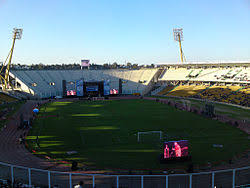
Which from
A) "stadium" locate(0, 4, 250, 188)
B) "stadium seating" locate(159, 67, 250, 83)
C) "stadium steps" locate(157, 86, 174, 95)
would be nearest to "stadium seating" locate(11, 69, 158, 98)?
"stadium steps" locate(157, 86, 174, 95)

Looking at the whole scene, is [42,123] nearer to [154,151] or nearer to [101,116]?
[101,116]

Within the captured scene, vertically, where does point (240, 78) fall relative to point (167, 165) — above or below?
above

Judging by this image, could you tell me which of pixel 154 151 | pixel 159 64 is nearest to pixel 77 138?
pixel 154 151

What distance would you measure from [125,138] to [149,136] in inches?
104

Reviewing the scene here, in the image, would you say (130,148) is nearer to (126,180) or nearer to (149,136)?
(149,136)

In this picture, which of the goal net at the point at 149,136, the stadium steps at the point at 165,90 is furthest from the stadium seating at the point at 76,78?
the goal net at the point at 149,136

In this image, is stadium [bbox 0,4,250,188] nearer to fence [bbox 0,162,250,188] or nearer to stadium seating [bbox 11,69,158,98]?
fence [bbox 0,162,250,188]

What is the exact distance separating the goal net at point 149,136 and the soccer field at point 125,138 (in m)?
0.11

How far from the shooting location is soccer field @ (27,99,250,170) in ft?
61.6

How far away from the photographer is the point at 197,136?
2548cm

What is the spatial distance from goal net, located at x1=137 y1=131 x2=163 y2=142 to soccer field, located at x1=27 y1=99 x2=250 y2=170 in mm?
105

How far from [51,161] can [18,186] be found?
18.9ft

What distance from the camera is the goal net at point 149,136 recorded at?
24203mm

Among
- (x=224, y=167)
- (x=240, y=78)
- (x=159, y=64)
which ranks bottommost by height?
(x=224, y=167)
